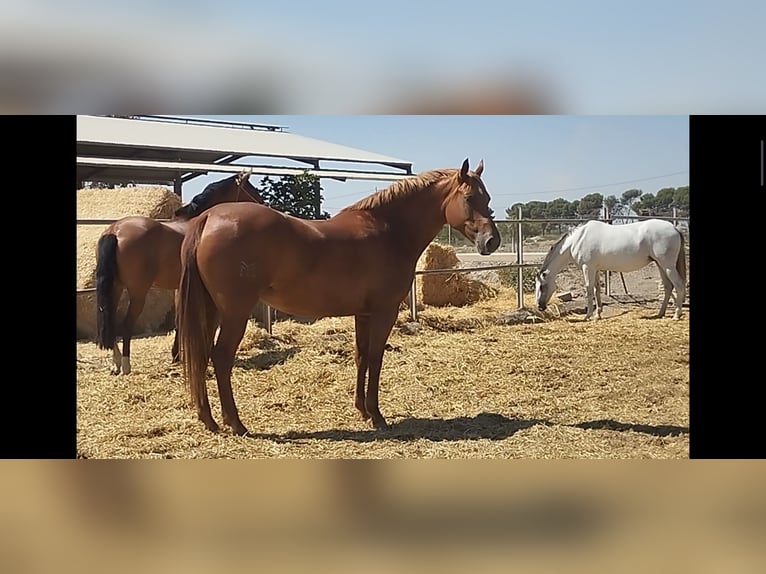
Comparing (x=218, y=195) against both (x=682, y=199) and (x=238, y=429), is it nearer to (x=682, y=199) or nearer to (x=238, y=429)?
(x=238, y=429)

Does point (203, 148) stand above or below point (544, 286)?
above

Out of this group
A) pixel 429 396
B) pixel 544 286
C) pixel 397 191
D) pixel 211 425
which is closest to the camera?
pixel 211 425

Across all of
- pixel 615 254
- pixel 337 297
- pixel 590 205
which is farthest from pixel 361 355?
pixel 615 254

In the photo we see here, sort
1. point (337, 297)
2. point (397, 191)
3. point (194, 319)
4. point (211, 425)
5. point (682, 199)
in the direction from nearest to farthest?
1. point (194, 319)
2. point (211, 425)
3. point (337, 297)
4. point (397, 191)
5. point (682, 199)

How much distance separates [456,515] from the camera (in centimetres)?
381

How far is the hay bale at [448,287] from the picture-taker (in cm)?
520

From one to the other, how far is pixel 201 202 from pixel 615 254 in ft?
9.51

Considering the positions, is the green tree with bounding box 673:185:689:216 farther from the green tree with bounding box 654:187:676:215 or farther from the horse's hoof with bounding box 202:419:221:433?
the horse's hoof with bounding box 202:419:221:433

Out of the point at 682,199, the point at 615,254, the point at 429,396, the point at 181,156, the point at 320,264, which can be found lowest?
the point at 429,396

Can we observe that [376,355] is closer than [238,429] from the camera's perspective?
No

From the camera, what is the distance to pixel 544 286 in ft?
16.8

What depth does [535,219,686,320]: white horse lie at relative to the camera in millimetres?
4746
